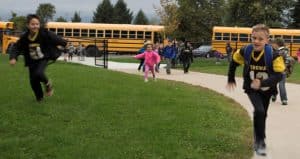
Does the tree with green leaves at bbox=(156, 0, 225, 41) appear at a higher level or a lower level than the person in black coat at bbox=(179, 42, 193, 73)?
higher

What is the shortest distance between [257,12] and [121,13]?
3050cm

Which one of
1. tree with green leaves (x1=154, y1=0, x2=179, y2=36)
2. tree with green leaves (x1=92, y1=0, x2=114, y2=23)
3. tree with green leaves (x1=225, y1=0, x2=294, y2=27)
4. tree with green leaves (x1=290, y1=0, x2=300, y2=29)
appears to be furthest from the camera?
tree with green leaves (x1=92, y1=0, x2=114, y2=23)

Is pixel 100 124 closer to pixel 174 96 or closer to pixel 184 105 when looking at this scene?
pixel 184 105

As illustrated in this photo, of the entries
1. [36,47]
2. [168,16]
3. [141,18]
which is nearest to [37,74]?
[36,47]

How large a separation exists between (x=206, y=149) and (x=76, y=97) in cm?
423

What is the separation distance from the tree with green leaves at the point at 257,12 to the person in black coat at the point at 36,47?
5935 centimetres

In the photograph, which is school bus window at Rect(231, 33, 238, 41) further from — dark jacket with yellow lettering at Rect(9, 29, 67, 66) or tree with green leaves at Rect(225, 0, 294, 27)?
dark jacket with yellow lettering at Rect(9, 29, 67, 66)

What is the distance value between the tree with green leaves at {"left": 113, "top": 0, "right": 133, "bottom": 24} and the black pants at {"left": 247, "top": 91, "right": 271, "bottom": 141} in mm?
84354

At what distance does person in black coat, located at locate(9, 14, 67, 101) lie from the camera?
32.3 ft

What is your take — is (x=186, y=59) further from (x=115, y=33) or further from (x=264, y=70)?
(x=115, y=33)

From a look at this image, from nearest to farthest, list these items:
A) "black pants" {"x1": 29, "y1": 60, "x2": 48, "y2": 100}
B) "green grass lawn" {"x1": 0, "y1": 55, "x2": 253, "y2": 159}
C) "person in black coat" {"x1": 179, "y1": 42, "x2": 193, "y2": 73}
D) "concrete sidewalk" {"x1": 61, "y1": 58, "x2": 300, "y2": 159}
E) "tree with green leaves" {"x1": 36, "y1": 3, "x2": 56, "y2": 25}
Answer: "green grass lawn" {"x1": 0, "y1": 55, "x2": 253, "y2": 159} < "concrete sidewalk" {"x1": 61, "y1": 58, "x2": 300, "y2": 159} < "black pants" {"x1": 29, "y1": 60, "x2": 48, "y2": 100} < "person in black coat" {"x1": 179, "y1": 42, "x2": 193, "y2": 73} < "tree with green leaves" {"x1": 36, "y1": 3, "x2": 56, "y2": 25}

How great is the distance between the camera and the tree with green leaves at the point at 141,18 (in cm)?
9888

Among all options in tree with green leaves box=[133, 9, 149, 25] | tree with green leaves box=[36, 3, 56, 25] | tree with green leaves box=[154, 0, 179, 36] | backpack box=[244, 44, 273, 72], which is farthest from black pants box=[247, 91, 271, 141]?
tree with green leaves box=[133, 9, 149, 25]

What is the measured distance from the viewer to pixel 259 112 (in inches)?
287
